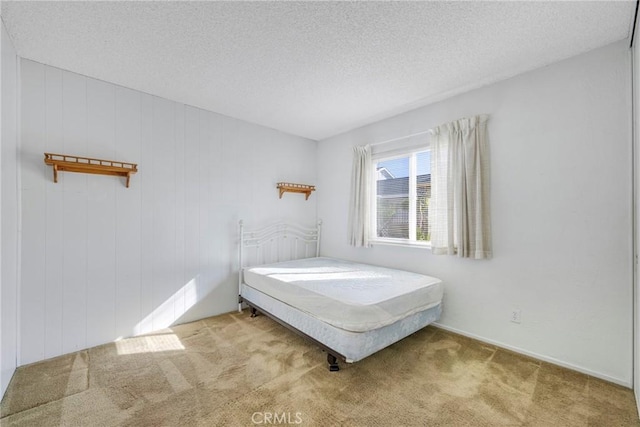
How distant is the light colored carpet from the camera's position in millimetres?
1687

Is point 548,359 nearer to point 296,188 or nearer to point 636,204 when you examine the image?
point 636,204

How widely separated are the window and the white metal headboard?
3.99 ft

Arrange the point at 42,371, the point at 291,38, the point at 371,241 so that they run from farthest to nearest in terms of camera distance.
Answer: the point at 371,241 < the point at 42,371 < the point at 291,38

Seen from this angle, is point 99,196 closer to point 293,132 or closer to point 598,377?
point 293,132

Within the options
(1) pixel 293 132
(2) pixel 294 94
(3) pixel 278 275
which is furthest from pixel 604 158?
(1) pixel 293 132

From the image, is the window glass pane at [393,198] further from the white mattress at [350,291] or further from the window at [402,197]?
the white mattress at [350,291]

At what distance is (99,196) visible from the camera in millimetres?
2662

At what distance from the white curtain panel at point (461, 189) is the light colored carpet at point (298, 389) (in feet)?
3.35

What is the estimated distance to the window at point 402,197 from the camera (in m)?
3.29

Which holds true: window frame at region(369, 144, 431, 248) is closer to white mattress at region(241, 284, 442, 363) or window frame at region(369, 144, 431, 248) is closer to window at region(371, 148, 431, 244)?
window at region(371, 148, 431, 244)

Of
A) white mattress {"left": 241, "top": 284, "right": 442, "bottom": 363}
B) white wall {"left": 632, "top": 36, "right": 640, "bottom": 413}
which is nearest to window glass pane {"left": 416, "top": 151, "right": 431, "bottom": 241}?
white mattress {"left": 241, "top": 284, "right": 442, "bottom": 363}

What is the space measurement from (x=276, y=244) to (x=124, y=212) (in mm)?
1961

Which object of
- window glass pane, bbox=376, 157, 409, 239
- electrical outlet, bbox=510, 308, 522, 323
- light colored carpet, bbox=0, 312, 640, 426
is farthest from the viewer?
window glass pane, bbox=376, 157, 409, 239

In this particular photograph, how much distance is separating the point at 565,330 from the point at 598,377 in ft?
1.16
